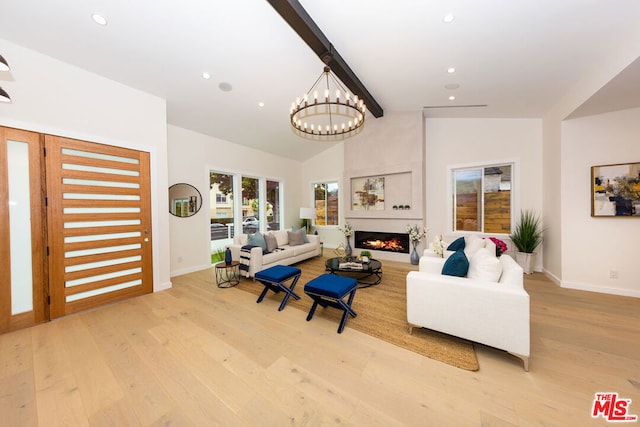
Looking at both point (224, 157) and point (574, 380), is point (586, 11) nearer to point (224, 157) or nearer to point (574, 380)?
point (574, 380)

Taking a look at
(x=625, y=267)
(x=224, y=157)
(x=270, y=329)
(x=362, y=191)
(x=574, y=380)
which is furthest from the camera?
(x=362, y=191)

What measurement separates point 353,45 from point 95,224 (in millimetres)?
4210

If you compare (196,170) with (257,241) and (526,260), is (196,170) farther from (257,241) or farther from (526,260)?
(526,260)

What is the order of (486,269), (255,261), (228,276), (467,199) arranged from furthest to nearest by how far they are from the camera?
1. (467,199)
2. (228,276)
3. (255,261)
4. (486,269)

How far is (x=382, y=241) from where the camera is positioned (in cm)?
571

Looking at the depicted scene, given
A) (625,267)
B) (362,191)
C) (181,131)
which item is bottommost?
(625,267)

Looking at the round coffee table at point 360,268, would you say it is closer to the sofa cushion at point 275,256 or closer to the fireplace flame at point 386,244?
the sofa cushion at point 275,256

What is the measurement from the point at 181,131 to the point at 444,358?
5.54 meters

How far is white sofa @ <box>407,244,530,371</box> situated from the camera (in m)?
1.77

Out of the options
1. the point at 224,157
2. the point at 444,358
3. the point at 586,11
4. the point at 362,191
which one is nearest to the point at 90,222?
the point at 224,157

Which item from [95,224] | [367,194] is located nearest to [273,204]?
[367,194]

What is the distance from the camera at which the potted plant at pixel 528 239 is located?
405cm

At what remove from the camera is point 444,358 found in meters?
1.93

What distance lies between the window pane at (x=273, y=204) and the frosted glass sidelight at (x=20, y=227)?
4390 millimetres
